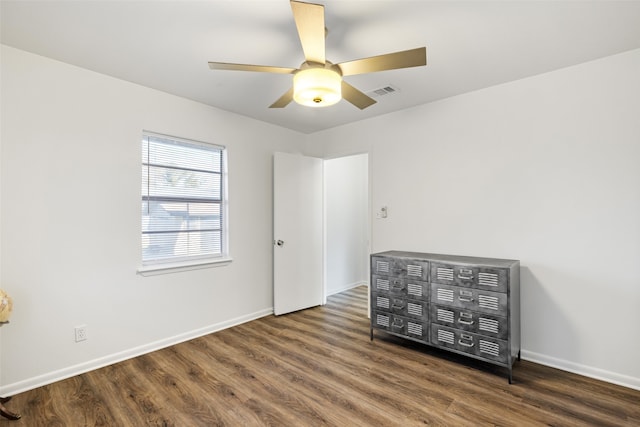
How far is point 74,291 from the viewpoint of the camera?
2523 millimetres

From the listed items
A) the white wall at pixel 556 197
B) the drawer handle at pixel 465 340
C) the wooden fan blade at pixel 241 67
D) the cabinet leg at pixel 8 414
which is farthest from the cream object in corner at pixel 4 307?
the white wall at pixel 556 197

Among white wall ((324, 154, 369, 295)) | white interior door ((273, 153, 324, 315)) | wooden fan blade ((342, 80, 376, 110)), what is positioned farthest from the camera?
white wall ((324, 154, 369, 295))

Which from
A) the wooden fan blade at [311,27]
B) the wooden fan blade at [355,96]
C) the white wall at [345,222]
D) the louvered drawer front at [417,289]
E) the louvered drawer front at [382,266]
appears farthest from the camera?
the white wall at [345,222]

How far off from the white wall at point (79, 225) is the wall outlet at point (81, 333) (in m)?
0.04

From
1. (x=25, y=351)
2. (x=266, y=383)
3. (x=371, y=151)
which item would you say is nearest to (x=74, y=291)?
(x=25, y=351)

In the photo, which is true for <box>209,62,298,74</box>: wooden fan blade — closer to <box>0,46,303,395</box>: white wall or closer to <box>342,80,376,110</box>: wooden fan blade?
<box>342,80,376,110</box>: wooden fan blade

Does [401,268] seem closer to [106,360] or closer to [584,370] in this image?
[584,370]

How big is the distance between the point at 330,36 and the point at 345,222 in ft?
11.8

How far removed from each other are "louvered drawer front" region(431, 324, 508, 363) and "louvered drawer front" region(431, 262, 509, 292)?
399mm

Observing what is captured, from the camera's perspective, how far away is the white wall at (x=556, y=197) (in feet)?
7.70

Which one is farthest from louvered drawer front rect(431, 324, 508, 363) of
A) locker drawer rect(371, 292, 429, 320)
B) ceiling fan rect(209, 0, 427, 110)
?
ceiling fan rect(209, 0, 427, 110)

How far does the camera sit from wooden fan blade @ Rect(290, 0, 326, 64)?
4.64 feet

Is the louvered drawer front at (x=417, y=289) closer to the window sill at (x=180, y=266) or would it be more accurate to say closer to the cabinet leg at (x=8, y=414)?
the window sill at (x=180, y=266)

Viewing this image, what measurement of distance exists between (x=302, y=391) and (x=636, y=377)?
2461 mm
